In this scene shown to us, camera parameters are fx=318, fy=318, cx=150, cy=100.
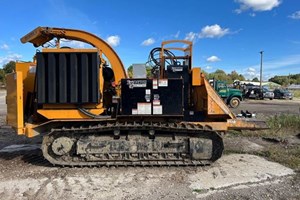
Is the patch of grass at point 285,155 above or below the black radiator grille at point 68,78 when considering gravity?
below

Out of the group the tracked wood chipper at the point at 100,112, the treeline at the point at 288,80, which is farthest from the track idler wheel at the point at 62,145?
the treeline at the point at 288,80

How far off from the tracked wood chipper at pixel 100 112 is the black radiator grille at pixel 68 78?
0.07 feet

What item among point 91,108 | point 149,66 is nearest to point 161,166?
point 91,108

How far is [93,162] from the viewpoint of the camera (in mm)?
7250

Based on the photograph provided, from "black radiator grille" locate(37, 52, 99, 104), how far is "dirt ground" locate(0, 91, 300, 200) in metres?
1.61

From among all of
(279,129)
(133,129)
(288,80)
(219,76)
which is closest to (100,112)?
(133,129)

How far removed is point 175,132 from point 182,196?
2.01 meters

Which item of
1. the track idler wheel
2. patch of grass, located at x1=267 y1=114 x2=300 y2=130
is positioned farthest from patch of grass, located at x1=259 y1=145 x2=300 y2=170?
the track idler wheel

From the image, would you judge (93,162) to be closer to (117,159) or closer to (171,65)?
(117,159)

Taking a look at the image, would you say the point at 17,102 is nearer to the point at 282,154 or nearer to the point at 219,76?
the point at 282,154

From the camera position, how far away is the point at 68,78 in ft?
23.4

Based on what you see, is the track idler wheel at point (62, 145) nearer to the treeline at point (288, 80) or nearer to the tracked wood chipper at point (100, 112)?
the tracked wood chipper at point (100, 112)

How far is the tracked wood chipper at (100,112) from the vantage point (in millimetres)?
7113

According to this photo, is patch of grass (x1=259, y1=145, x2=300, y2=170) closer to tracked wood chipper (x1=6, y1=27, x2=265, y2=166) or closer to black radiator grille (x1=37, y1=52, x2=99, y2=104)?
tracked wood chipper (x1=6, y1=27, x2=265, y2=166)
